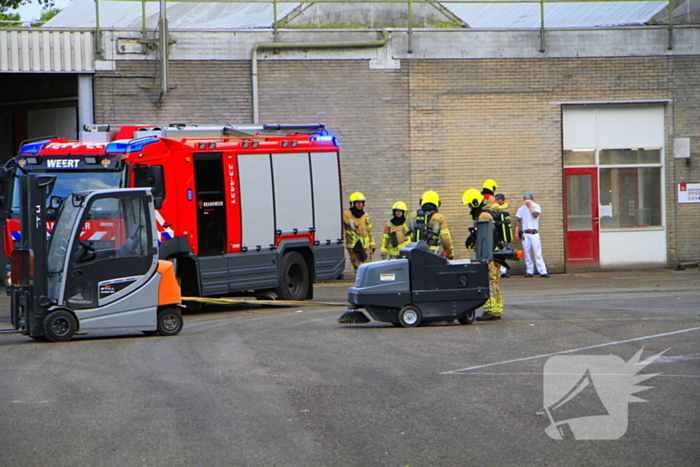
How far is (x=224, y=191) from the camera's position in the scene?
15094 millimetres

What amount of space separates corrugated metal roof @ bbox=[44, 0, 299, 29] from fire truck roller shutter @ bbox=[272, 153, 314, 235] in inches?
269

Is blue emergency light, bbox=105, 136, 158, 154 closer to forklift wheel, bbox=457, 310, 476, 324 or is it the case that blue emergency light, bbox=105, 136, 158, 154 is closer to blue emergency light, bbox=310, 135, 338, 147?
blue emergency light, bbox=310, 135, 338, 147

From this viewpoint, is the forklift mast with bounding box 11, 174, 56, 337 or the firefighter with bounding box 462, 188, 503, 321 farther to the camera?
the firefighter with bounding box 462, 188, 503, 321

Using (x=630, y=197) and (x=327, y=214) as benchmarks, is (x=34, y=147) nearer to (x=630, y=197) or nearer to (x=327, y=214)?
(x=327, y=214)

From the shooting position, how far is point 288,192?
16.1 m

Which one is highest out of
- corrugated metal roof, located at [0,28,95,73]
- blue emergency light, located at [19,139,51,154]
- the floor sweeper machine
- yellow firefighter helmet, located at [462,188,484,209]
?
corrugated metal roof, located at [0,28,95,73]

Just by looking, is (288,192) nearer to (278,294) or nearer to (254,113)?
(278,294)

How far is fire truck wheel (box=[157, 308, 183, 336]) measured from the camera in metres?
11.8

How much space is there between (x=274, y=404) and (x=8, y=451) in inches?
81.7

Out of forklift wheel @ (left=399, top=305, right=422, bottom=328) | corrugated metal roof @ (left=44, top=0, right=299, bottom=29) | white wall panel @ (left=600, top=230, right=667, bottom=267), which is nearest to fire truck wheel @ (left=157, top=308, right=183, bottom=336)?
forklift wheel @ (left=399, top=305, right=422, bottom=328)

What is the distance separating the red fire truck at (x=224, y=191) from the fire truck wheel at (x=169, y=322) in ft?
5.05

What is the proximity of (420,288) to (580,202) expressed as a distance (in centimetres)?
1148

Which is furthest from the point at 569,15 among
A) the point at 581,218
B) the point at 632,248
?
the point at 632,248

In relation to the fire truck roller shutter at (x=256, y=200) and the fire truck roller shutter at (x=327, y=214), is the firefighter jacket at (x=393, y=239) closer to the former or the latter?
the fire truck roller shutter at (x=327, y=214)
